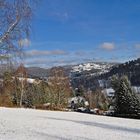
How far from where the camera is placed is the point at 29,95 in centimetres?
8756

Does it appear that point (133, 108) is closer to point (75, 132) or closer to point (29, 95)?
point (29, 95)

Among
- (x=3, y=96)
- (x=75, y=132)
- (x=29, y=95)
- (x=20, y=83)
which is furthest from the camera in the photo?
(x=29, y=95)

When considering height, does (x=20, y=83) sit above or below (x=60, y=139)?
above

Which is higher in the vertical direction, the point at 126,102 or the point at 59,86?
the point at 59,86

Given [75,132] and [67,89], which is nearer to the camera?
[75,132]

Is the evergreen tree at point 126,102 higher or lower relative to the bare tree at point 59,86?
lower

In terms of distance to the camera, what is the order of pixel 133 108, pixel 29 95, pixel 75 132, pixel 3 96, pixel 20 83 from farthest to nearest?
pixel 29 95
pixel 20 83
pixel 3 96
pixel 133 108
pixel 75 132

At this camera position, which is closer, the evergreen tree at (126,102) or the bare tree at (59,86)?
the evergreen tree at (126,102)

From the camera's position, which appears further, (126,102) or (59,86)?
(59,86)

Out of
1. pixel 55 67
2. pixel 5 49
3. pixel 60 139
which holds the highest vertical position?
pixel 55 67

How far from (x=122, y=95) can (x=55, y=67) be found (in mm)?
15764

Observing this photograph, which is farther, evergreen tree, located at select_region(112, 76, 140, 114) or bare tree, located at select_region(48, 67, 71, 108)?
bare tree, located at select_region(48, 67, 71, 108)

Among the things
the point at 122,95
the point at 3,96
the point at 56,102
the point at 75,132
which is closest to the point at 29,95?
the point at 56,102

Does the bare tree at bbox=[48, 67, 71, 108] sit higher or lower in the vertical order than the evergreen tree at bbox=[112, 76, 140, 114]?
higher
